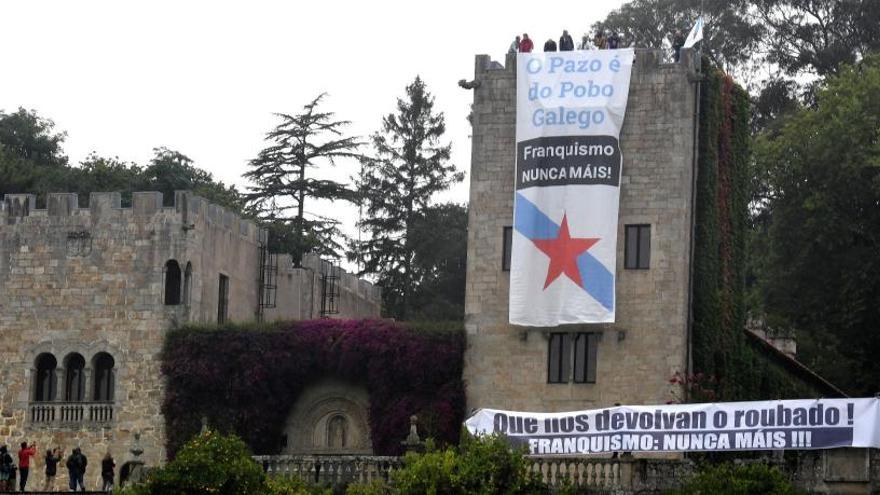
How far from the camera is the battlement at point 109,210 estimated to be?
64688 mm

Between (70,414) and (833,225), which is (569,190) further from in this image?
(70,414)

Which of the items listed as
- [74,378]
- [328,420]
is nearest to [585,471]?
[328,420]

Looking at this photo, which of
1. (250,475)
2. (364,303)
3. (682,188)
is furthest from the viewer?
(364,303)

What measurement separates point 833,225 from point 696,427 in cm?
Result: 2164

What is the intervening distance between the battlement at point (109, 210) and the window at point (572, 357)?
1158 centimetres

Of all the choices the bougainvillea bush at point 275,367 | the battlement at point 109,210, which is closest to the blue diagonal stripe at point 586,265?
the bougainvillea bush at point 275,367

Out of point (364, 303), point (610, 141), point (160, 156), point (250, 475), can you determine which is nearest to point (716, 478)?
point (250, 475)

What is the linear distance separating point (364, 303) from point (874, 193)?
18222 millimetres

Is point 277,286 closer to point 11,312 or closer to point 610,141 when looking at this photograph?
point 11,312

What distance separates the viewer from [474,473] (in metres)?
49.1

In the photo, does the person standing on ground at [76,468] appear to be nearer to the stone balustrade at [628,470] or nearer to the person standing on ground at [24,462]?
the person standing on ground at [24,462]

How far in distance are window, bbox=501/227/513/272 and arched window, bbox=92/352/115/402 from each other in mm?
11696

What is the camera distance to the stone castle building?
59062mm

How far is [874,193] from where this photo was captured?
70.7 m
